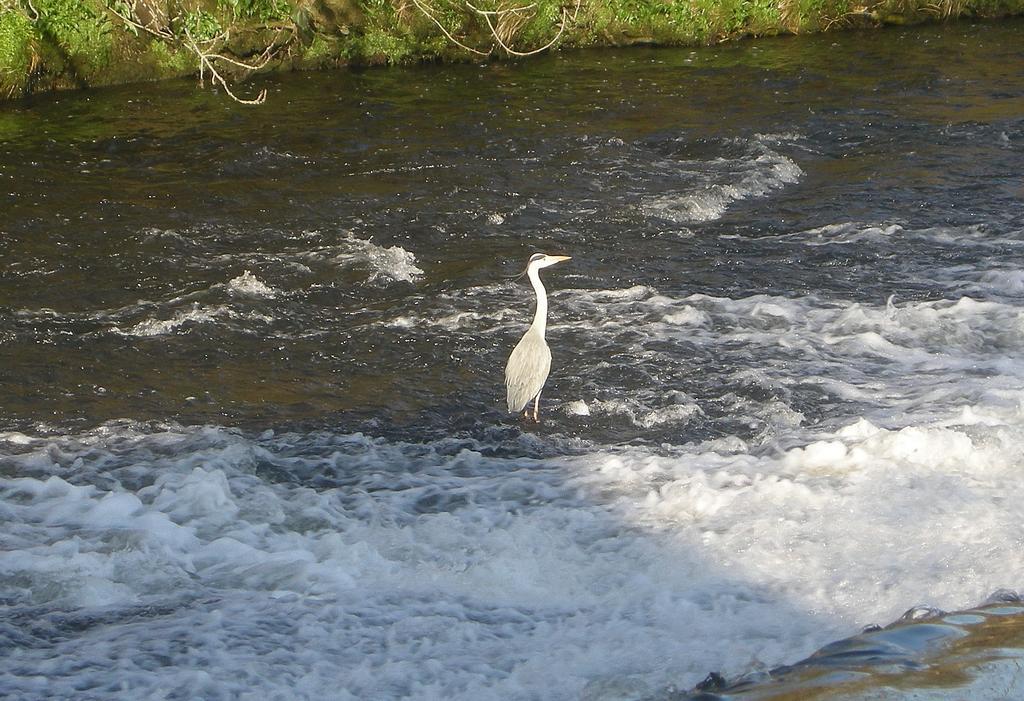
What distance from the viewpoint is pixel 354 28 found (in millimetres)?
17203

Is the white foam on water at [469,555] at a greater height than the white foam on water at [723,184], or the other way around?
the white foam on water at [723,184]

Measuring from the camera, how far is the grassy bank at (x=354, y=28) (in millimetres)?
14984

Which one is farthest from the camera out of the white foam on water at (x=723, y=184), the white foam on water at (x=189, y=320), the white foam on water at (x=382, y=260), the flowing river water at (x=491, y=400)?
the white foam on water at (x=723, y=184)

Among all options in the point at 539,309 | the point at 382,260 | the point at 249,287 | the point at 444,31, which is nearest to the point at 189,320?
the point at 249,287

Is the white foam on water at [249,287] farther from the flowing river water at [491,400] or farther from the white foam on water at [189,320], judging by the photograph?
the white foam on water at [189,320]

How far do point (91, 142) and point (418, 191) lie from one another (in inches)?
165

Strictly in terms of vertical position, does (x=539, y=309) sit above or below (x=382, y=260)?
above

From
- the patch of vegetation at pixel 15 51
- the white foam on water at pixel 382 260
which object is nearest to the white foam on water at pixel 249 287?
the white foam on water at pixel 382 260

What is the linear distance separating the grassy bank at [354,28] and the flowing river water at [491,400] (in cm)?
208

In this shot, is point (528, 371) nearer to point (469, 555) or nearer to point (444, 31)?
point (469, 555)

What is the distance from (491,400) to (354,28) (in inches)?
440

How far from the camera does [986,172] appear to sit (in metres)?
11.5

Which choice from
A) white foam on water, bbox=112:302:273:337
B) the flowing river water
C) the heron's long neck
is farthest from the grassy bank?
the heron's long neck

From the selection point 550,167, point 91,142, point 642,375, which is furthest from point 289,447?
point 91,142
